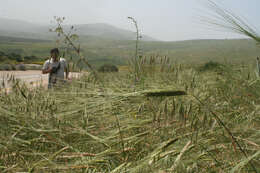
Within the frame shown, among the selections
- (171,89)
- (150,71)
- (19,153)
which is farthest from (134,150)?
(150,71)

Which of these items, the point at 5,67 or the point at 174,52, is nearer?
the point at 5,67

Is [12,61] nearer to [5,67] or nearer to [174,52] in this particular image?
[5,67]

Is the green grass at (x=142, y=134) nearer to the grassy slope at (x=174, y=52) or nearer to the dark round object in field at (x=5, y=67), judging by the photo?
the grassy slope at (x=174, y=52)

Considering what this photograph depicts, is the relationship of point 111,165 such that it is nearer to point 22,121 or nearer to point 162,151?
point 162,151

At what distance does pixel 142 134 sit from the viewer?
113 cm

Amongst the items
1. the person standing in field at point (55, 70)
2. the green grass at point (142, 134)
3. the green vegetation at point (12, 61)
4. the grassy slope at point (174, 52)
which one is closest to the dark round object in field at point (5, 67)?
the green vegetation at point (12, 61)

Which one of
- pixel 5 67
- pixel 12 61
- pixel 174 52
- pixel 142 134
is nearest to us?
pixel 142 134

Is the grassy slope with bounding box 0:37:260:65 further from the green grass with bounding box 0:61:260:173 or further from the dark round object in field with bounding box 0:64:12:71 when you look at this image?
the dark round object in field with bounding box 0:64:12:71

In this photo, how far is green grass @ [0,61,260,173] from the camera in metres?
0.80

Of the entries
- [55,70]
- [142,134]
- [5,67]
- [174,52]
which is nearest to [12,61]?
[5,67]

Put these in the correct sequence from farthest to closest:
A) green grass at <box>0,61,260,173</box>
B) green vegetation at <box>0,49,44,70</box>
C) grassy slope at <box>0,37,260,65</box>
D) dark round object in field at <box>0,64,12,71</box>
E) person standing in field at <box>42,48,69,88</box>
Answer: green vegetation at <box>0,49,44,70</box>, dark round object in field at <box>0,64,12,71</box>, grassy slope at <box>0,37,260,65</box>, person standing in field at <box>42,48,69,88</box>, green grass at <box>0,61,260,173</box>

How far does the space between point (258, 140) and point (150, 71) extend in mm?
921

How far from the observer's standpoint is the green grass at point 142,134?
80 cm

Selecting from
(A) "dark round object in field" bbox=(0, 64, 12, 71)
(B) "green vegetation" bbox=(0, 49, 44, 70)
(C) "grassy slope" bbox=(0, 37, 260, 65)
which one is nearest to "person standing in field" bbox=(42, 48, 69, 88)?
(C) "grassy slope" bbox=(0, 37, 260, 65)
